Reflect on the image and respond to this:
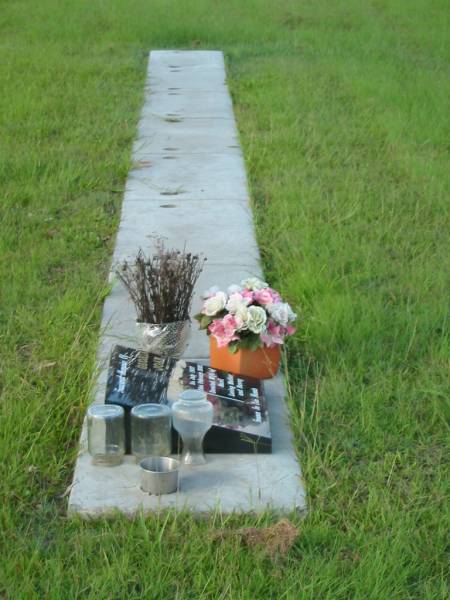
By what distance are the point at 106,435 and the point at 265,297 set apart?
1.02 meters

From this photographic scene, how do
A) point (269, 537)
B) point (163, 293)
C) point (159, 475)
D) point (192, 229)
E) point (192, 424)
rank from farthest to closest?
point (192, 229), point (163, 293), point (192, 424), point (159, 475), point (269, 537)

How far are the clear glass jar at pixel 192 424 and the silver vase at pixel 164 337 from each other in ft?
2.46

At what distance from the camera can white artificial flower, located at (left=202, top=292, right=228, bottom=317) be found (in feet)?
14.3

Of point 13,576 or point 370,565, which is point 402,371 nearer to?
point 370,565

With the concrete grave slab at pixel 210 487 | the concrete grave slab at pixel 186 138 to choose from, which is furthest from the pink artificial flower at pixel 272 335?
the concrete grave slab at pixel 186 138

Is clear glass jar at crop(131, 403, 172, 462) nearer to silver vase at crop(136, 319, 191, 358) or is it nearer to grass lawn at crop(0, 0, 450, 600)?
grass lawn at crop(0, 0, 450, 600)

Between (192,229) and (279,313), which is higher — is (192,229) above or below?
below

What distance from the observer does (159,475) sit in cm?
340

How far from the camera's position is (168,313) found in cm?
444

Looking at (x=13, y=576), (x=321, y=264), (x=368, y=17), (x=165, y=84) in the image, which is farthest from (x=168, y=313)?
(x=368, y=17)

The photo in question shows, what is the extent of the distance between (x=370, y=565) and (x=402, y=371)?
142cm

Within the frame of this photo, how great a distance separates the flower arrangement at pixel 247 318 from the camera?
4.23 meters

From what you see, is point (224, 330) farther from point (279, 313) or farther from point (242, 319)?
point (279, 313)

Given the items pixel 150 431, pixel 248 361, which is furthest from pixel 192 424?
pixel 248 361
